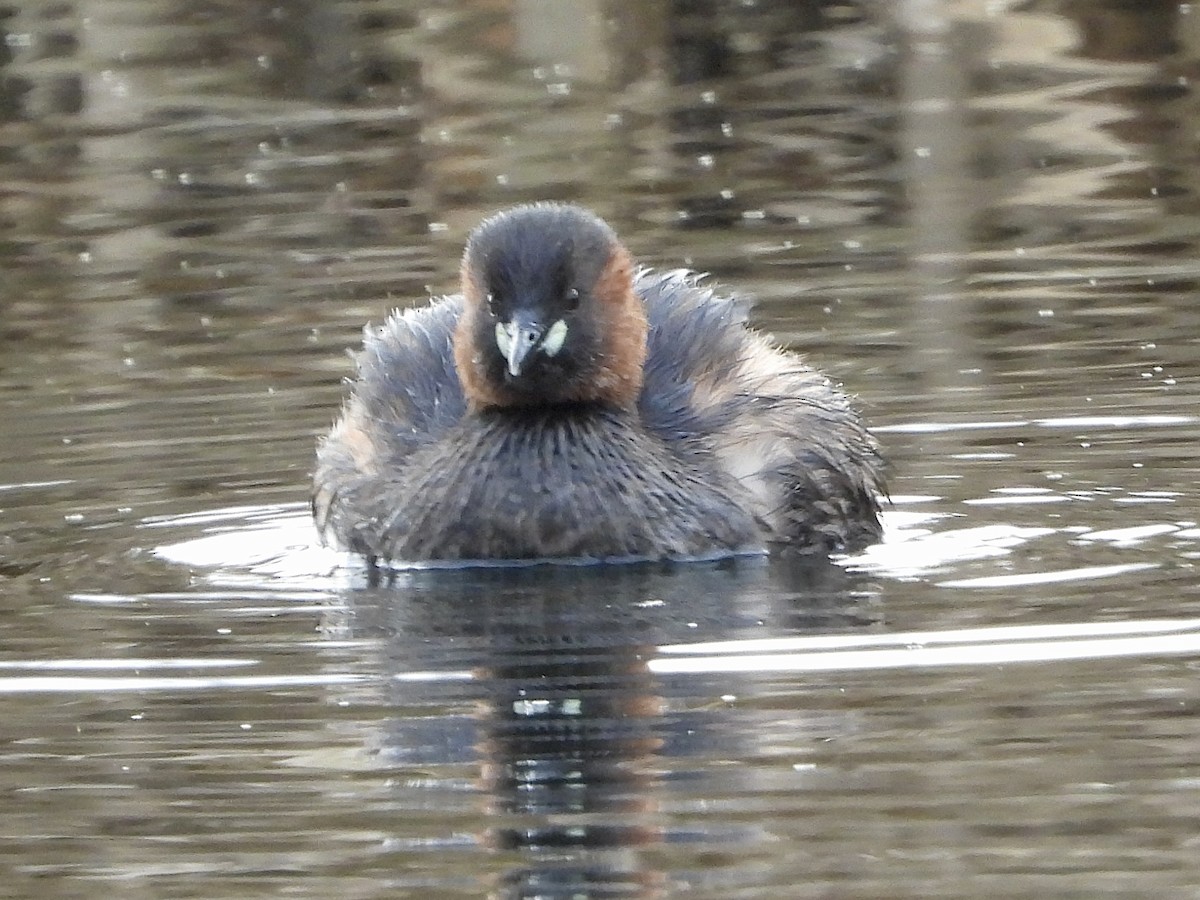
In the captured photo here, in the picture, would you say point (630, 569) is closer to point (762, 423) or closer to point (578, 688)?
point (762, 423)

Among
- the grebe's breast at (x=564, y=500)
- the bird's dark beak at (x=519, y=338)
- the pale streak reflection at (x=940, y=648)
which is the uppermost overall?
the bird's dark beak at (x=519, y=338)

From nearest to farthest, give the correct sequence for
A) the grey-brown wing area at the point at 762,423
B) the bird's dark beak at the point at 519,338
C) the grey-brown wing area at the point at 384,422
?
the bird's dark beak at the point at 519,338
the grey-brown wing area at the point at 762,423
the grey-brown wing area at the point at 384,422

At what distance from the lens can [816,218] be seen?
53.0 feet

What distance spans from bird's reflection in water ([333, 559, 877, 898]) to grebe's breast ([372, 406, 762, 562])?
0.10 m

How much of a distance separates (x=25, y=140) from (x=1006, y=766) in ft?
48.0

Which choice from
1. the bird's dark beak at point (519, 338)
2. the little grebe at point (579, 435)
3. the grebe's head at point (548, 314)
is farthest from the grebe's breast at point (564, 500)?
the bird's dark beak at point (519, 338)

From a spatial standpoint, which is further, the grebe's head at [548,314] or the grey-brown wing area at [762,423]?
the grey-brown wing area at [762,423]

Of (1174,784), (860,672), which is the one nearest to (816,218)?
(860,672)

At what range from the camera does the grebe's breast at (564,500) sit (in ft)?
31.0

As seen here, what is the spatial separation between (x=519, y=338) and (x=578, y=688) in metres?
1.92

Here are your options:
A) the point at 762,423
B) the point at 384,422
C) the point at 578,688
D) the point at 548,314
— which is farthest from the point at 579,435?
the point at 578,688

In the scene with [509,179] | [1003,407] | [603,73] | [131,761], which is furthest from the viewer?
[603,73]

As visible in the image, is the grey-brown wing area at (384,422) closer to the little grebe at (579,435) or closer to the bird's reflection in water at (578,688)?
the little grebe at (579,435)

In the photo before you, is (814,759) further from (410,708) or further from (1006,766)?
(410,708)
